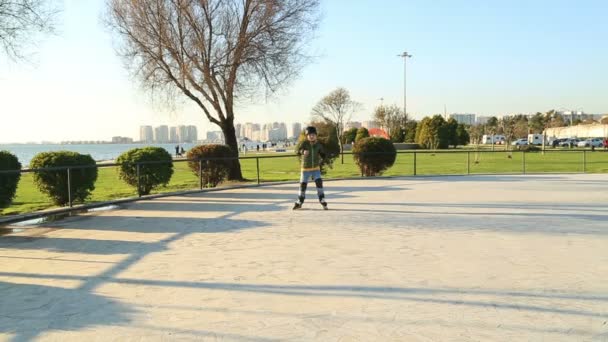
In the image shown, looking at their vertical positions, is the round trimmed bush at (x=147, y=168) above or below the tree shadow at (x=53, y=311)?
above

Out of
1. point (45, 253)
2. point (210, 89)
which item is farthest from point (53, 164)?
point (210, 89)

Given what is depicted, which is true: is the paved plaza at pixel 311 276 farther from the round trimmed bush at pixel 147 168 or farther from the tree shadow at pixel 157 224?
the round trimmed bush at pixel 147 168

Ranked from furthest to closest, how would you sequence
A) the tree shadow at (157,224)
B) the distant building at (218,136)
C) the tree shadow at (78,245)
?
the distant building at (218,136) → the tree shadow at (157,224) → the tree shadow at (78,245)

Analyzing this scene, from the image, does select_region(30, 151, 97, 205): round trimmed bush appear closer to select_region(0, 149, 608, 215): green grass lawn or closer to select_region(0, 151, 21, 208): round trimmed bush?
select_region(0, 151, 21, 208): round trimmed bush

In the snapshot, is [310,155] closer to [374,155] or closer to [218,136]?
[374,155]

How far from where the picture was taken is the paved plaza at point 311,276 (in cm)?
389

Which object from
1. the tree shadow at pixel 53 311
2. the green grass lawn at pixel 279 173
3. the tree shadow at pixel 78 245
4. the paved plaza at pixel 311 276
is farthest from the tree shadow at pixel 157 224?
the green grass lawn at pixel 279 173

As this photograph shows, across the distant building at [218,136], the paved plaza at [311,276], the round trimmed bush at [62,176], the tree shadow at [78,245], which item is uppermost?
the distant building at [218,136]

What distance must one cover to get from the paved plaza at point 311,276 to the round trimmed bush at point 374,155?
10187mm

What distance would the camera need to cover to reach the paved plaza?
3887 millimetres

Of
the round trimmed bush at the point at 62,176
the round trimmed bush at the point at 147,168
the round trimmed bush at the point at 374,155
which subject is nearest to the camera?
the round trimmed bush at the point at 62,176

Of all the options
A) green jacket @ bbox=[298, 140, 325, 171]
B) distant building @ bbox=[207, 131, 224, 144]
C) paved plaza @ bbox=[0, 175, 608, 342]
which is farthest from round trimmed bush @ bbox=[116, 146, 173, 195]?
distant building @ bbox=[207, 131, 224, 144]

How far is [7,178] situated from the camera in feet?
35.8

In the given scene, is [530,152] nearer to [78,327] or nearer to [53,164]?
[53,164]
